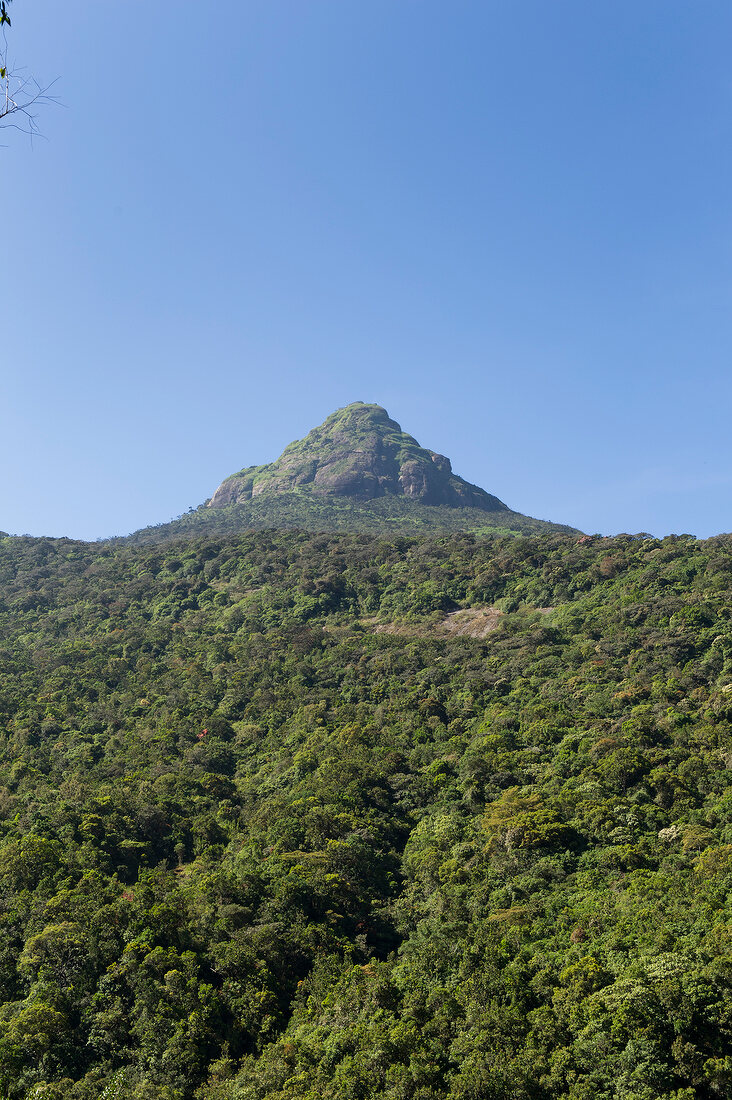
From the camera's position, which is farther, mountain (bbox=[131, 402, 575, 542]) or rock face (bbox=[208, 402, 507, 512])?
rock face (bbox=[208, 402, 507, 512])

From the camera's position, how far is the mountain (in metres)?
156

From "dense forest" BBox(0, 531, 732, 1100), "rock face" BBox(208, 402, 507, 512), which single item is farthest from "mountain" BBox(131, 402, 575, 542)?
"dense forest" BBox(0, 531, 732, 1100)

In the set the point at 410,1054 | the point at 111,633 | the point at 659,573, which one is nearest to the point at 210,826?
the point at 410,1054

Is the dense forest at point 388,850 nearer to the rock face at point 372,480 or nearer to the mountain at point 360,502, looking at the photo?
the mountain at point 360,502

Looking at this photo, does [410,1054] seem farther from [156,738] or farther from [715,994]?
[156,738]

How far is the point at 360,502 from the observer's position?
6939 inches

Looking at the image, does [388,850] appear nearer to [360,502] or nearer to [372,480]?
[360,502]

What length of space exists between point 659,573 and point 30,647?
68993mm

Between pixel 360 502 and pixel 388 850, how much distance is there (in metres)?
137

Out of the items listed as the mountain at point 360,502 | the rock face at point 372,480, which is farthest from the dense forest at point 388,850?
→ the rock face at point 372,480

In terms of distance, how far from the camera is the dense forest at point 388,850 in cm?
2473

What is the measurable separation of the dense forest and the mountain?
72372mm

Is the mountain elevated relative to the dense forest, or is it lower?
elevated

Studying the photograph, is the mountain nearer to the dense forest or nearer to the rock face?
the rock face
